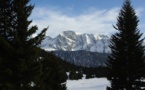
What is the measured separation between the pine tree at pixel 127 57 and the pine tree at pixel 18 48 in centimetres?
1090

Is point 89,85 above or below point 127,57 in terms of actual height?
above

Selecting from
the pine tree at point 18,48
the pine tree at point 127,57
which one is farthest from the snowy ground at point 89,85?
the pine tree at point 18,48

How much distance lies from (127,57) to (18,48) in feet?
42.8

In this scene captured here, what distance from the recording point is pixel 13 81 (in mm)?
17969

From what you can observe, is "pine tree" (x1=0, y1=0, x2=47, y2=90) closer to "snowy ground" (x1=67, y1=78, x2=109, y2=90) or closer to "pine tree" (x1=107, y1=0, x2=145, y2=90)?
"pine tree" (x1=107, y1=0, x2=145, y2=90)

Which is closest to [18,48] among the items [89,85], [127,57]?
[127,57]

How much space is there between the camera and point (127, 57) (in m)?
28.1

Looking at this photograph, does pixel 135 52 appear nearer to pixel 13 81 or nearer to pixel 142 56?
pixel 142 56

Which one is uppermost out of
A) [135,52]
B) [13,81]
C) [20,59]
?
[135,52]

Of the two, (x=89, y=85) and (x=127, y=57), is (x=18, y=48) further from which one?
(x=89, y=85)

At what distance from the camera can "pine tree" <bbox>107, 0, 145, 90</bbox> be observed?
90.6ft

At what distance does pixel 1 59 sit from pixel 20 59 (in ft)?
3.48

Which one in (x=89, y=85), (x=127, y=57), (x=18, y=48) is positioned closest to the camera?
(x=18, y=48)

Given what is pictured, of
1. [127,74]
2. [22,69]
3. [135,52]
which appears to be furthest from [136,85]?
[22,69]
